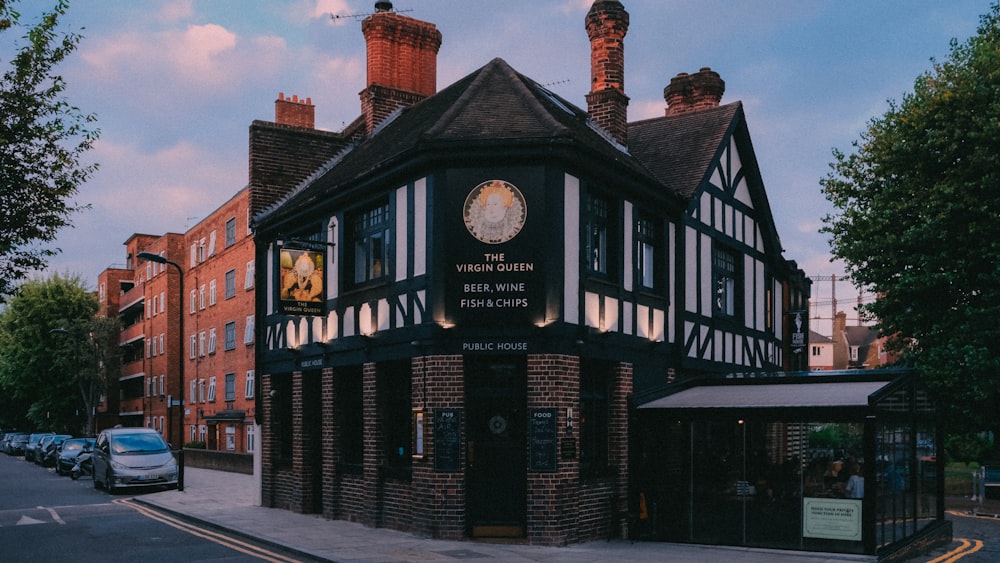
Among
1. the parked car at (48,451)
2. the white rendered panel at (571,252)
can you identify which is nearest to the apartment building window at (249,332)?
the parked car at (48,451)

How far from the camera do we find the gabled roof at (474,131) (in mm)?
14602

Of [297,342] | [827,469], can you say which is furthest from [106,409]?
[827,469]

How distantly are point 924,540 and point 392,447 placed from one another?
9.49 metres

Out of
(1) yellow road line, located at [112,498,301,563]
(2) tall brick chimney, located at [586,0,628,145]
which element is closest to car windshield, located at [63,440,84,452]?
(1) yellow road line, located at [112,498,301,563]

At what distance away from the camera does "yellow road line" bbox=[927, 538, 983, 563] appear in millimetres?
13859

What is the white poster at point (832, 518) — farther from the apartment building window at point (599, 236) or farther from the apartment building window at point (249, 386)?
the apartment building window at point (249, 386)

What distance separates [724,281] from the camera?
2098 centimetres

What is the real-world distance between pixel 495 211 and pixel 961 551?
994 centimetres

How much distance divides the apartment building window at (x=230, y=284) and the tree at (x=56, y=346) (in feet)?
67.4

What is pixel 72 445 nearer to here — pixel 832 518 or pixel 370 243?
pixel 370 243

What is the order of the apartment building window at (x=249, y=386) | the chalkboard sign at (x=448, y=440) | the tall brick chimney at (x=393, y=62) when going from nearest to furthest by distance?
the chalkboard sign at (x=448, y=440)
the tall brick chimney at (x=393, y=62)
the apartment building window at (x=249, y=386)

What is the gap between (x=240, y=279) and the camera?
4125cm

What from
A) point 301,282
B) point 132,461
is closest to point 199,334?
point 132,461

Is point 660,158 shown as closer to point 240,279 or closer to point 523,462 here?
point 523,462
